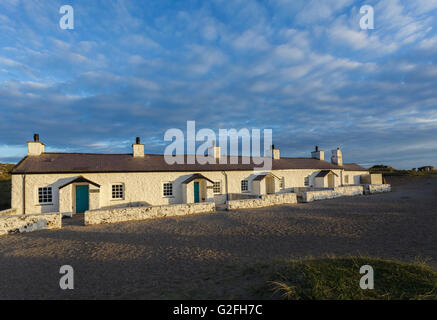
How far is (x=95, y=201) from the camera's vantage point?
609 inches

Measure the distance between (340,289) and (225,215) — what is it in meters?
10.6

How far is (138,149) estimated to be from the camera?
810 inches

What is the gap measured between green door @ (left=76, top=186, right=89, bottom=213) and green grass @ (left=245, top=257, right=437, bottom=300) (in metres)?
14.6

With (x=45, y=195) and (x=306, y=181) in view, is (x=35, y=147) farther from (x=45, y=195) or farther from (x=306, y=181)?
(x=306, y=181)

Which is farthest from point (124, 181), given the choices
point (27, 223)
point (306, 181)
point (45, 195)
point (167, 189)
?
point (306, 181)

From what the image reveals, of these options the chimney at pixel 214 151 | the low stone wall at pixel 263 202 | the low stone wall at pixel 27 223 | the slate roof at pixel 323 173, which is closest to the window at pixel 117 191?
the low stone wall at pixel 27 223

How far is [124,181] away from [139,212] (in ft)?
14.4

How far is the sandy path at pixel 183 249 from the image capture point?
511 centimetres

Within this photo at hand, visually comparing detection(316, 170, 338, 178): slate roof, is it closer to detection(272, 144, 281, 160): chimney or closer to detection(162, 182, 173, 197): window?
detection(272, 144, 281, 160): chimney

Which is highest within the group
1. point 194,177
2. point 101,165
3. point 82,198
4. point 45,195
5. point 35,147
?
point 35,147

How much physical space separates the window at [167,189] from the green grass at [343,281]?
46.4 ft

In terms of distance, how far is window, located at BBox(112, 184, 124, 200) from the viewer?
16859mm

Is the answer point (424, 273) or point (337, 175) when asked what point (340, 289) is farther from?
point (337, 175)
